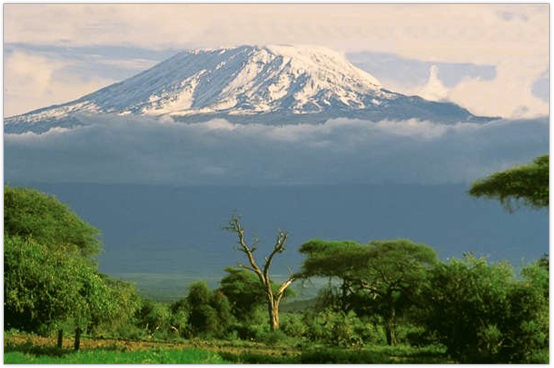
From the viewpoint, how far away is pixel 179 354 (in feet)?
59.9

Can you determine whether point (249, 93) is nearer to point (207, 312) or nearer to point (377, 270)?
point (377, 270)

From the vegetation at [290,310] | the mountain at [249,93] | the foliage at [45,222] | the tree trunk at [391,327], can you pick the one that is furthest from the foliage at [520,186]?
the foliage at [45,222]

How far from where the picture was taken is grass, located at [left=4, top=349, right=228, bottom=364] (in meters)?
17.6

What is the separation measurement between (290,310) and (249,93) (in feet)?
16.7

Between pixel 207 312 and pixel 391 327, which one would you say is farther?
pixel 207 312

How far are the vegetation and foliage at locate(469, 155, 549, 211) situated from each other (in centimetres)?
2

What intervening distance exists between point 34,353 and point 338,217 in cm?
1281

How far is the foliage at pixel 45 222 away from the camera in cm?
2214

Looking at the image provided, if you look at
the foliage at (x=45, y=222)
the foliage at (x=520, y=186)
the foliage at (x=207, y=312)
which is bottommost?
the foliage at (x=207, y=312)

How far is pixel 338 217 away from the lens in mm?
29375

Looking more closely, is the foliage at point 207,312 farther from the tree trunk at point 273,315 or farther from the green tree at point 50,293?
the green tree at point 50,293

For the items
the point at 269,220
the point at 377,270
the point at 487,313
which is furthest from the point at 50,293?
the point at 269,220

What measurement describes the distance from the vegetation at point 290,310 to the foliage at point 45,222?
1.0 inches

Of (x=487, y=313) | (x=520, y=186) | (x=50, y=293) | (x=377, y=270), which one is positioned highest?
(x=520, y=186)
